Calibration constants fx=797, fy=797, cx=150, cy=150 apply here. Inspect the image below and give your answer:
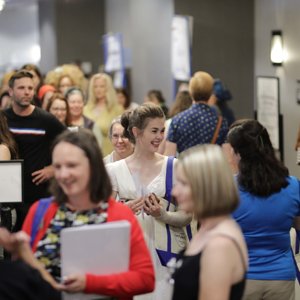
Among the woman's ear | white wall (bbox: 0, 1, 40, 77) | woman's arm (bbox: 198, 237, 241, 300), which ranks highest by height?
white wall (bbox: 0, 1, 40, 77)

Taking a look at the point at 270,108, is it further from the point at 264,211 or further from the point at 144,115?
the point at 264,211

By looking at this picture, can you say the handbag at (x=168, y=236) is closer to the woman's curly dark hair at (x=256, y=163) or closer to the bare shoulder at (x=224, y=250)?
the woman's curly dark hair at (x=256, y=163)

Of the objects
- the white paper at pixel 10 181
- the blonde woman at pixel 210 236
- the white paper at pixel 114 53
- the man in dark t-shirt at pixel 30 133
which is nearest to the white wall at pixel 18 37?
the white paper at pixel 114 53

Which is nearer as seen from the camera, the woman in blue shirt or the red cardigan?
the red cardigan

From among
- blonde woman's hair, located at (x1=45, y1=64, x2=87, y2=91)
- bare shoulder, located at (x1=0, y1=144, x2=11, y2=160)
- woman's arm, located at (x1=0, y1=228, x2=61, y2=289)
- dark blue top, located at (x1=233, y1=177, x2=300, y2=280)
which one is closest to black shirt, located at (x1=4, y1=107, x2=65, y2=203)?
bare shoulder, located at (x1=0, y1=144, x2=11, y2=160)

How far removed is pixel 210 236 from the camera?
2596 mm

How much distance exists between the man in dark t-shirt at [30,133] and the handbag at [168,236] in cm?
179

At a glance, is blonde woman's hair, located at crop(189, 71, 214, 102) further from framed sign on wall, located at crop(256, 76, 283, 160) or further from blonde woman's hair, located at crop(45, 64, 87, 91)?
blonde woman's hair, located at crop(45, 64, 87, 91)

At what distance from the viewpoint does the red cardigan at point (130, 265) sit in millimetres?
2859

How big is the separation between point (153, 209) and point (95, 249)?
1403 mm

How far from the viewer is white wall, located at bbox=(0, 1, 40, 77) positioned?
29406 millimetres

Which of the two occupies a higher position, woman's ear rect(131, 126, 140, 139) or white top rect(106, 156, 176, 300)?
woman's ear rect(131, 126, 140, 139)

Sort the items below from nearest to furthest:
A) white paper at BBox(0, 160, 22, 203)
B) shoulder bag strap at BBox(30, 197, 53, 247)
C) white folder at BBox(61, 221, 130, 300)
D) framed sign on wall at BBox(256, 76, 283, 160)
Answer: white folder at BBox(61, 221, 130, 300) < shoulder bag strap at BBox(30, 197, 53, 247) < white paper at BBox(0, 160, 22, 203) < framed sign on wall at BBox(256, 76, 283, 160)

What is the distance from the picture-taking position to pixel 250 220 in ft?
12.1
